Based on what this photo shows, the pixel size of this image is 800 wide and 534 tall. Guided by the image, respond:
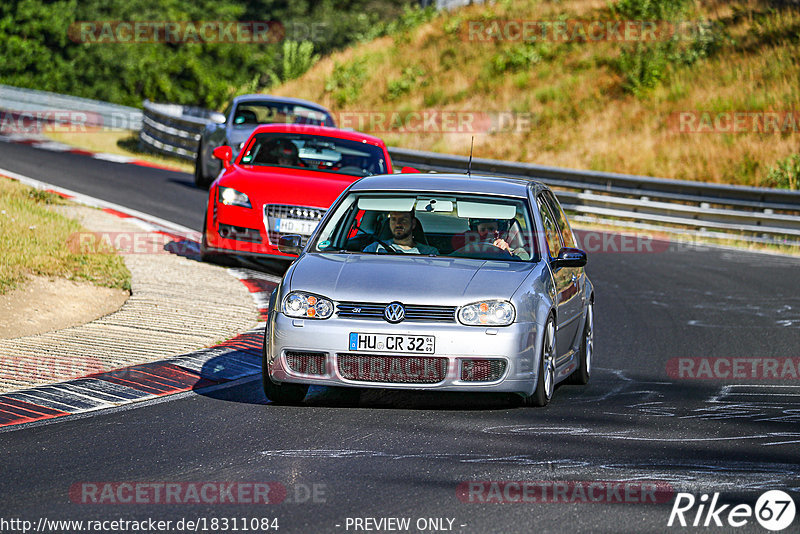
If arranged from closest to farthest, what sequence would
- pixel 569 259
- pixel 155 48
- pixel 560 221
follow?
pixel 569 259, pixel 560 221, pixel 155 48

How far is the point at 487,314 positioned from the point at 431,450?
1.20 meters

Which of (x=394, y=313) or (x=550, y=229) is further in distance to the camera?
(x=550, y=229)

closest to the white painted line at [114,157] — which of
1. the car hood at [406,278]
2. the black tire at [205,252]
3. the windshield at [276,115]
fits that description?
the windshield at [276,115]

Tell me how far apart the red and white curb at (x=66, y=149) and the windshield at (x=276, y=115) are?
4.98 metres

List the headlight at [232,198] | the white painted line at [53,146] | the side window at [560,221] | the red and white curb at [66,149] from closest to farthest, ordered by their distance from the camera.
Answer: the side window at [560,221] < the headlight at [232,198] < the red and white curb at [66,149] < the white painted line at [53,146]

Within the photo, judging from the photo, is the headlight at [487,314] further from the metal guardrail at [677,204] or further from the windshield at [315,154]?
the metal guardrail at [677,204]

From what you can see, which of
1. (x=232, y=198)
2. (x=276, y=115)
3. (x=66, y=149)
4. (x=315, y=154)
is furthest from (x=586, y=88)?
(x=232, y=198)

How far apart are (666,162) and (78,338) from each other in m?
21.2

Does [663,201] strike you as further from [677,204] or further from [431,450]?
[431,450]

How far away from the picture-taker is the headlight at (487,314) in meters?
7.64

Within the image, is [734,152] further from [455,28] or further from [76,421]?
[76,421]

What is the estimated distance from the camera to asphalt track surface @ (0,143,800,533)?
5527mm

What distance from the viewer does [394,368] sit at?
7586 millimetres

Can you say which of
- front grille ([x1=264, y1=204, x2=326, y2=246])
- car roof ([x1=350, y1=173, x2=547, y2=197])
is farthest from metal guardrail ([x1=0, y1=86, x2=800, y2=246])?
car roof ([x1=350, y1=173, x2=547, y2=197])
